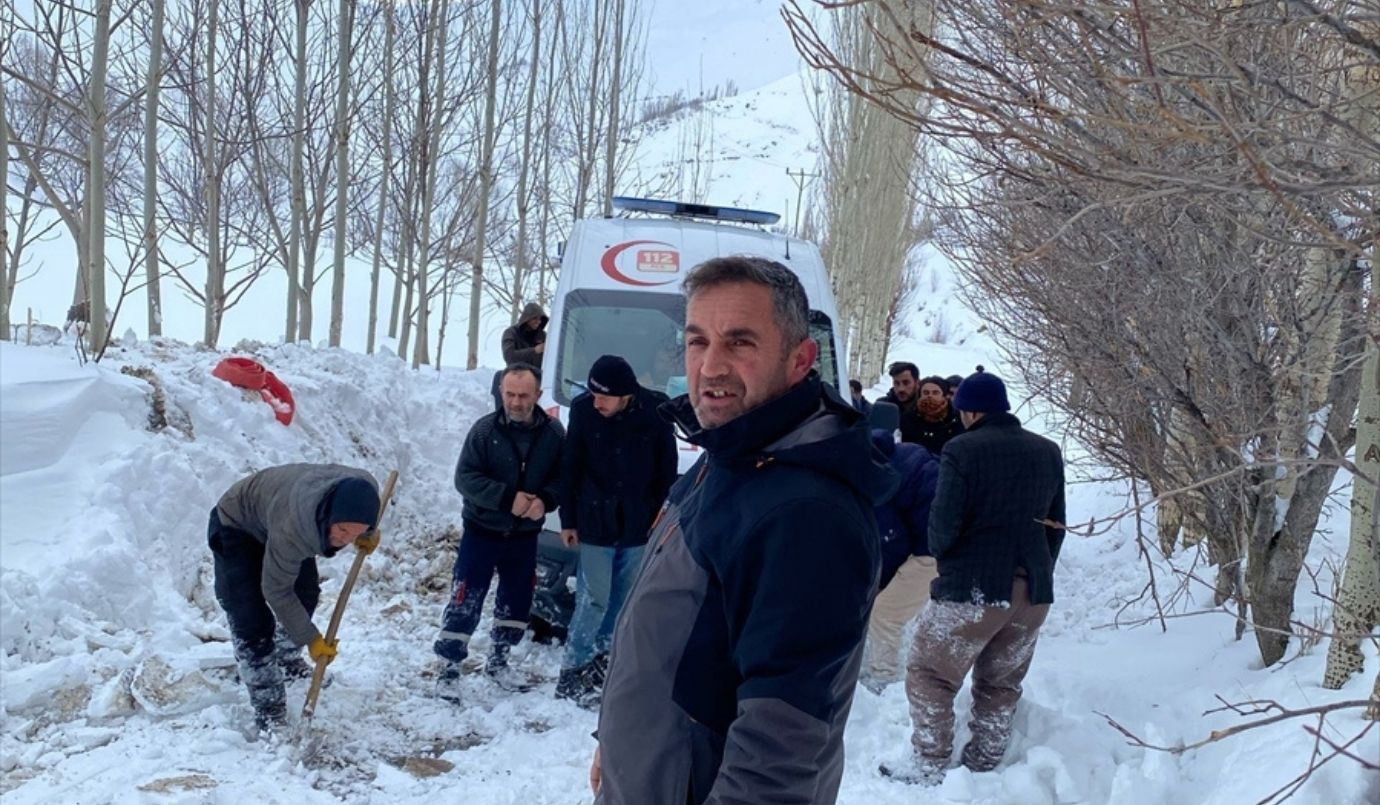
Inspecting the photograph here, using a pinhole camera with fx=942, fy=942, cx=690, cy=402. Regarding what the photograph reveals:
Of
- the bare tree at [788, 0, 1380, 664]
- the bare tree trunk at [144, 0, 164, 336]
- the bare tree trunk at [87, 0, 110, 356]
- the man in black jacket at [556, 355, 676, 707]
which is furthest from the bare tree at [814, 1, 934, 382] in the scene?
the man in black jacket at [556, 355, 676, 707]

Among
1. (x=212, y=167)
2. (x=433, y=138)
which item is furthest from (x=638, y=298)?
(x=433, y=138)

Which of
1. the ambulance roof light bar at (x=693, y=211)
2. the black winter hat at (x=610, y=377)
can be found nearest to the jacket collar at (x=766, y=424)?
the black winter hat at (x=610, y=377)

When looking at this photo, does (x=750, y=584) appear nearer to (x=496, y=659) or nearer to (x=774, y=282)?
(x=774, y=282)

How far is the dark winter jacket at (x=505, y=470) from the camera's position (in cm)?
490

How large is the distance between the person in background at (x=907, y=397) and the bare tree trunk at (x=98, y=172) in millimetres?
6331

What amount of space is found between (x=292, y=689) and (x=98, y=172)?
16.6 ft

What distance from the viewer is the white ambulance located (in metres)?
6.19

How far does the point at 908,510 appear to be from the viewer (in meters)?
5.16

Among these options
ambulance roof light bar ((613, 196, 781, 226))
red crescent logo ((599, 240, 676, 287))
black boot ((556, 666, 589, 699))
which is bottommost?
black boot ((556, 666, 589, 699))

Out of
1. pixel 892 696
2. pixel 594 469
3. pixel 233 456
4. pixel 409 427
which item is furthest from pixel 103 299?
pixel 892 696

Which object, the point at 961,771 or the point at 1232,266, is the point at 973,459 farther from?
the point at 1232,266

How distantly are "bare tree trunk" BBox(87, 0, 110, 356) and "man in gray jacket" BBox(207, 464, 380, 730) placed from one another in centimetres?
391

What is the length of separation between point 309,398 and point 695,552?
7.71 m

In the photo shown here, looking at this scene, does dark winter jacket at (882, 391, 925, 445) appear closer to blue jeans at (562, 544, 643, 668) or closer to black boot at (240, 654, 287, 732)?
blue jeans at (562, 544, 643, 668)
